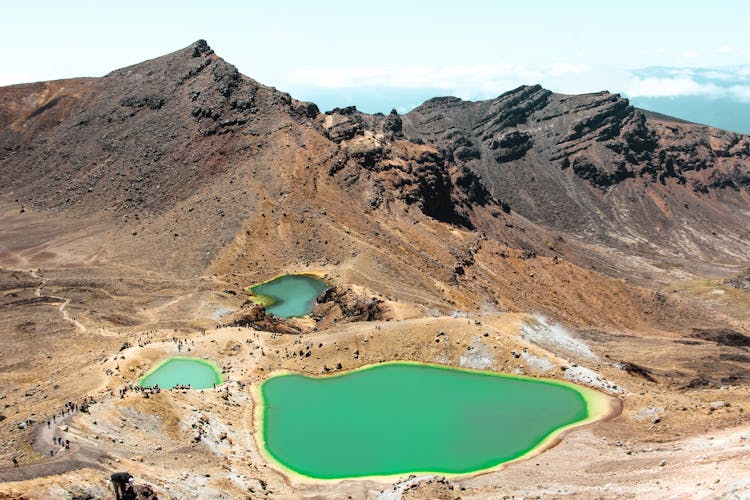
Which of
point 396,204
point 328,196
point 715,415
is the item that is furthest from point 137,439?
point 396,204

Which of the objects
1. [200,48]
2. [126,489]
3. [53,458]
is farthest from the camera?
[200,48]

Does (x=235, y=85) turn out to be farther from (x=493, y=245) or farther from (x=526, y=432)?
(x=526, y=432)

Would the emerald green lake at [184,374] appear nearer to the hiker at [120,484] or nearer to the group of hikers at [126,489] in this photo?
the group of hikers at [126,489]

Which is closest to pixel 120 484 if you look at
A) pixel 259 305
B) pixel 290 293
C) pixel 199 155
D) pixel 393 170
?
pixel 259 305

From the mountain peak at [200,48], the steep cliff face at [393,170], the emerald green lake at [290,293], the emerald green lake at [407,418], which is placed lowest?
the emerald green lake at [407,418]

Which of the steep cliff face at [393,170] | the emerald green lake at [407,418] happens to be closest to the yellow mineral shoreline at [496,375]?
the emerald green lake at [407,418]

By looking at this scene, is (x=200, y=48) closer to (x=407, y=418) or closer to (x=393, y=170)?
(x=393, y=170)
